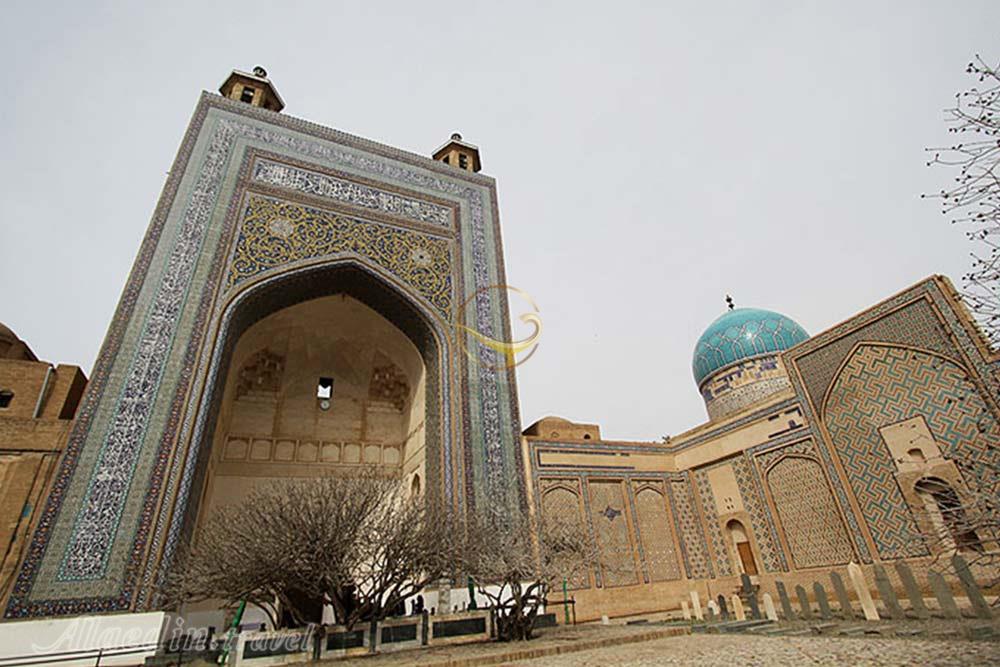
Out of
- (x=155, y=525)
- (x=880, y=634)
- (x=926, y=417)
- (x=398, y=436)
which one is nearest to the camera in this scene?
(x=880, y=634)

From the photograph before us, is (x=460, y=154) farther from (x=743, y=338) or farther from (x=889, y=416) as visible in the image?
(x=889, y=416)

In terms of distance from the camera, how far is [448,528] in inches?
261

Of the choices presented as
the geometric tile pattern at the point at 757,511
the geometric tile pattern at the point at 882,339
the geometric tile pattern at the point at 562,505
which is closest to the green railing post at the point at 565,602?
the geometric tile pattern at the point at 562,505

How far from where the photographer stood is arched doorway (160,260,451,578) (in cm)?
762

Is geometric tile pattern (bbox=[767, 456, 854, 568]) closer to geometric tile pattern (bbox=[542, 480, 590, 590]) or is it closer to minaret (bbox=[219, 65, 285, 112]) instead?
geometric tile pattern (bbox=[542, 480, 590, 590])

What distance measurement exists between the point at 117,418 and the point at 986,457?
10.6 m

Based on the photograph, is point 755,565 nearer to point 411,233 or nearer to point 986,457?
point 986,457

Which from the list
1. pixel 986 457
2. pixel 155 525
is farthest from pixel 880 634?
pixel 155 525

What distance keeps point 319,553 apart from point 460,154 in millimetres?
9894

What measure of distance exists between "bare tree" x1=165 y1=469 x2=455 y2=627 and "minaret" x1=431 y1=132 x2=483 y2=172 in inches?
341

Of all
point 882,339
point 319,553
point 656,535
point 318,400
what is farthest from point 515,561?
point 318,400

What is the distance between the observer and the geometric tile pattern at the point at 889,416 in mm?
7285

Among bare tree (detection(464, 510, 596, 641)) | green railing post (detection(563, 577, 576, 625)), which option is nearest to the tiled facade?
green railing post (detection(563, 577, 576, 625))

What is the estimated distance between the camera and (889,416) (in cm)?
806
